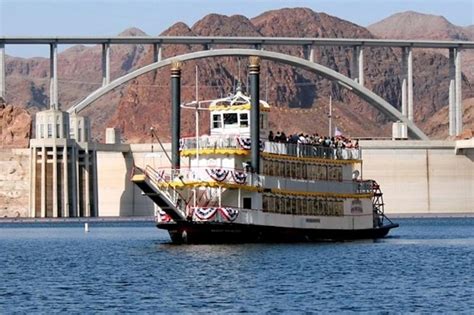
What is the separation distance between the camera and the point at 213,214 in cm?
10044

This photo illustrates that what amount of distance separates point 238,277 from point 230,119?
30474mm

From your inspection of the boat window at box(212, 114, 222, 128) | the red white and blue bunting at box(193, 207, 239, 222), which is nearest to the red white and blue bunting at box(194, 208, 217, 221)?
the red white and blue bunting at box(193, 207, 239, 222)

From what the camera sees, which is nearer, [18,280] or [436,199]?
[18,280]

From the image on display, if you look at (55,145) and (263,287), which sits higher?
(55,145)

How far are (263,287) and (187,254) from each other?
2088 centimetres

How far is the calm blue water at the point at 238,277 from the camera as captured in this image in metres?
66.4

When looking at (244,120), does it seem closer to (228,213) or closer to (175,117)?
(175,117)

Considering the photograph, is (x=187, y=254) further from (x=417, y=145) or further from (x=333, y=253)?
(x=417, y=145)

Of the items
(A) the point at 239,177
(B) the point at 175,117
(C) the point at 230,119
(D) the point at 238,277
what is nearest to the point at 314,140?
(C) the point at 230,119

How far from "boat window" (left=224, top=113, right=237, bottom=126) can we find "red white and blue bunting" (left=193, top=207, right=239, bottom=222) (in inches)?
324

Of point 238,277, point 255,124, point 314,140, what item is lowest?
point 238,277

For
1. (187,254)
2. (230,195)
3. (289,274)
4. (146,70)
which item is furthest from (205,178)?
(146,70)

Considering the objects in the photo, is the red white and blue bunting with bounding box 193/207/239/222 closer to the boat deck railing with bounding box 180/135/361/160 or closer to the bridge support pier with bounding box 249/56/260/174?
the bridge support pier with bounding box 249/56/260/174

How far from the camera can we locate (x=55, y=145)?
19562 centimetres
